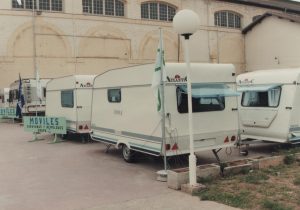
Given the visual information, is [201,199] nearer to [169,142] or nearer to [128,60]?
[169,142]

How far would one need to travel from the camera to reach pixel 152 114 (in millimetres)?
10469

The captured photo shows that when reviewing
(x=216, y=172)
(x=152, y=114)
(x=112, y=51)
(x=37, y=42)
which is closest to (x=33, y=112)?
(x=37, y=42)

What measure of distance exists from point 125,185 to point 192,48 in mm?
33011

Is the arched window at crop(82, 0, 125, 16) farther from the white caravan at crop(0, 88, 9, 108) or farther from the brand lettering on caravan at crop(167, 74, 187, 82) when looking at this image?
the brand lettering on caravan at crop(167, 74, 187, 82)

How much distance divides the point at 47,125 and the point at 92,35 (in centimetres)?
1908

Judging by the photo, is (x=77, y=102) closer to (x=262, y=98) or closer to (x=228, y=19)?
(x=262, y=98)

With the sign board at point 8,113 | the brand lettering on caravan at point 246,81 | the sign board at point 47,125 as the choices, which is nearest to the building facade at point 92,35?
the sign board at point 8,113

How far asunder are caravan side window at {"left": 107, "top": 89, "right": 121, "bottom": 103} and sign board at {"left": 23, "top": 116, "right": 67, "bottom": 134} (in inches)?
178

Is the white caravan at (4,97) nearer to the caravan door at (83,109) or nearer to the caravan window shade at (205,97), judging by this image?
the caravan door at (83,109)

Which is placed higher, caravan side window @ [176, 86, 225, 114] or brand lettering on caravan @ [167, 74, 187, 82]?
brand lettering on caravan @ [167, 74, 187, 82]

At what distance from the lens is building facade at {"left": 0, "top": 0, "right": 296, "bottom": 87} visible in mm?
32469

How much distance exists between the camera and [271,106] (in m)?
12.8

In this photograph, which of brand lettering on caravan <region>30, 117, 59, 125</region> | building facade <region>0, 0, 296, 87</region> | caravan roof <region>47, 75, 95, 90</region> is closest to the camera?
caravan roof <region>47, 75, 95, 90</region>

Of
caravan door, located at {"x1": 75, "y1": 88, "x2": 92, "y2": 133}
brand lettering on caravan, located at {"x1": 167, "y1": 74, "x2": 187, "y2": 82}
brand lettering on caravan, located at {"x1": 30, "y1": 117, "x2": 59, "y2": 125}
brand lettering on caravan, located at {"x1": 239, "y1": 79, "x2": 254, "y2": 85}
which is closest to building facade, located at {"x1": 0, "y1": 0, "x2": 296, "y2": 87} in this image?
brand lettering on caravan, located at {"x1": 30, "y1": 117, "x2": 59, "y2": 125}
